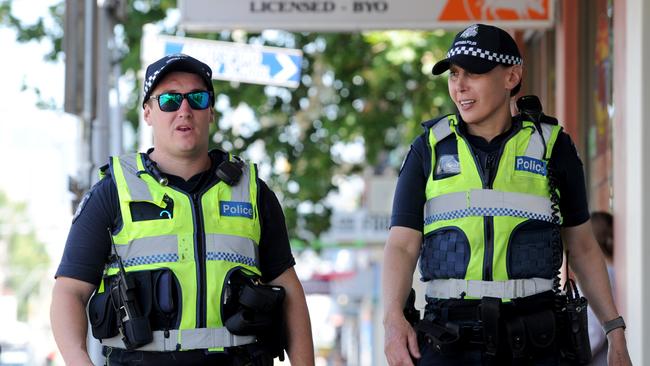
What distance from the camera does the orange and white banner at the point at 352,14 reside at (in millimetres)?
10305

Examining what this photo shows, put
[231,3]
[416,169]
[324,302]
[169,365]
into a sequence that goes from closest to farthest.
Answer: [169,365], [416,169], [231,3], [324,302]

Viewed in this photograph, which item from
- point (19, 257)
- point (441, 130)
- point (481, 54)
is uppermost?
point (481, 54)

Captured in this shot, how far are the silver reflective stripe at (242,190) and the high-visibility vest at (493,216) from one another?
2.20 ft

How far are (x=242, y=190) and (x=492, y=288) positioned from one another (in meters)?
0.99

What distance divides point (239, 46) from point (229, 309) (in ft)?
19.3

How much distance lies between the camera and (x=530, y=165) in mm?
5508

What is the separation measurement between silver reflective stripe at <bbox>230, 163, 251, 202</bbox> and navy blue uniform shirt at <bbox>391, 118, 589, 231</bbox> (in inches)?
21.9

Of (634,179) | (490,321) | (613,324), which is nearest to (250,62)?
(634,179)

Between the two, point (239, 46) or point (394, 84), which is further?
point (394, 84)

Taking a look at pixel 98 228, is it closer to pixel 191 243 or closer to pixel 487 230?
pixel 191 243

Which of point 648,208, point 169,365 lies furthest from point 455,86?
point 648,208

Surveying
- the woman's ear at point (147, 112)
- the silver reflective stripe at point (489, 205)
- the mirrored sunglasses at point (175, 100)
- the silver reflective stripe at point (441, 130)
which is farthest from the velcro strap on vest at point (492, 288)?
the woman's ear at point (147, 112)

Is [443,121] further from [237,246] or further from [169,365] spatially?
[169,365]

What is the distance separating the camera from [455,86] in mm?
5586
